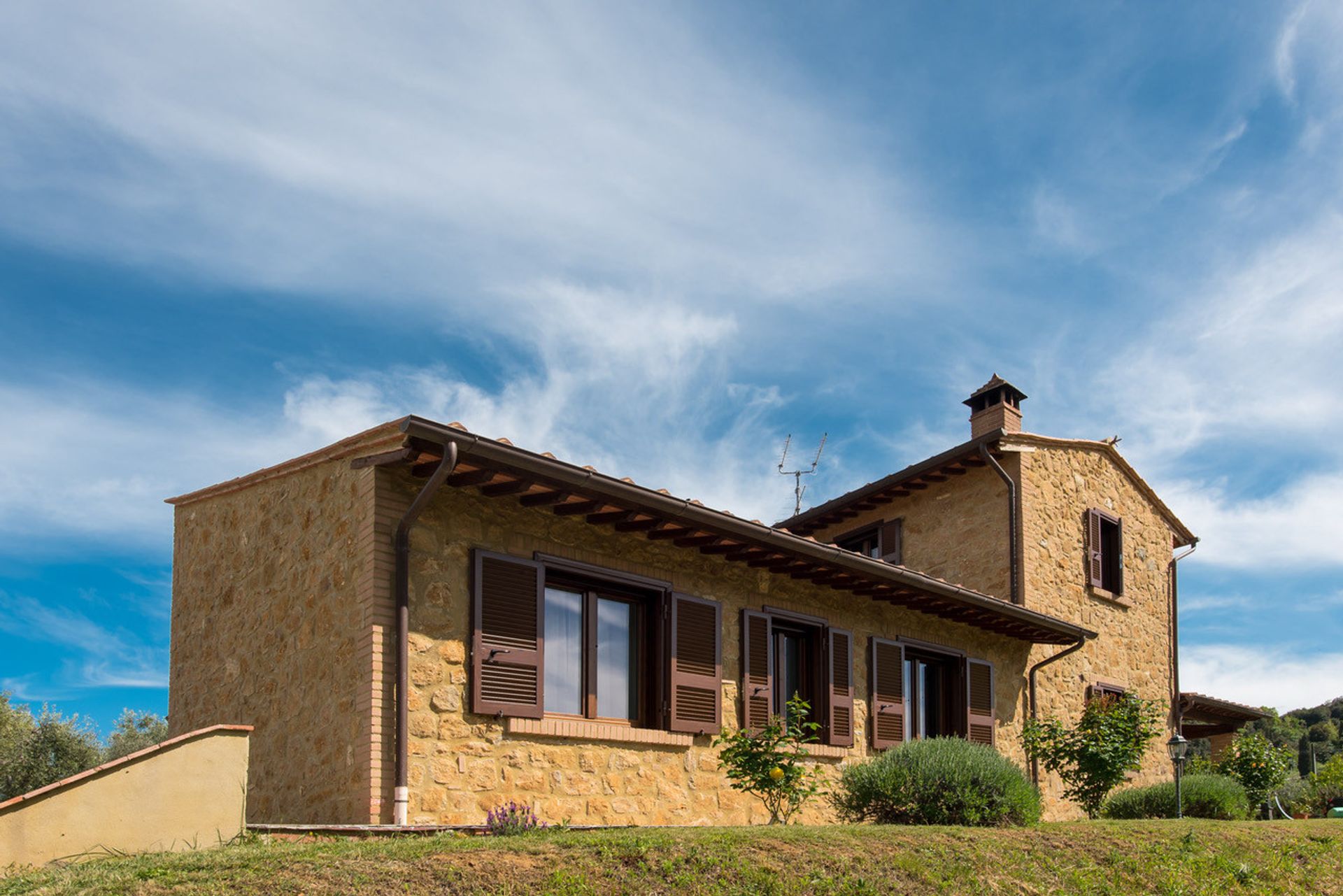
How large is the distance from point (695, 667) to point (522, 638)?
2.21 metres

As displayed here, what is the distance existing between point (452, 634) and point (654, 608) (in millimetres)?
2513

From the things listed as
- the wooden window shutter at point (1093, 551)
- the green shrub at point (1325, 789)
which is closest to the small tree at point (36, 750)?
the wooden window shutter at point (1093, 551)

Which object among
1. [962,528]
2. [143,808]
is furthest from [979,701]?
[143,808]

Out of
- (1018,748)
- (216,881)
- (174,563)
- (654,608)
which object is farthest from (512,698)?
(1018,748)

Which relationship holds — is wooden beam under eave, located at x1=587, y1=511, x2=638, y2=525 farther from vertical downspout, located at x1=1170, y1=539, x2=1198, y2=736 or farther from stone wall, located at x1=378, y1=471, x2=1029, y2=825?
vertical downspout, located at x1=1170, y1=539, x2=1198, y2=736

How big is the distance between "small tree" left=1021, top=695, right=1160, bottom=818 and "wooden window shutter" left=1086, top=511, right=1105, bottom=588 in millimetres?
3189

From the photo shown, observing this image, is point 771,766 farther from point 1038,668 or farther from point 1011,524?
point 1011,524

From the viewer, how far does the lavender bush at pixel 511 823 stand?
27.9 ft

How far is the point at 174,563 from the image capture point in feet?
42.2

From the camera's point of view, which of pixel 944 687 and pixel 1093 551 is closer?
pixel 944 687

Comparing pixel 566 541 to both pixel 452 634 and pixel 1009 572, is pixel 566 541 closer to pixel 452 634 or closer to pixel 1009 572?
pixel 452 634

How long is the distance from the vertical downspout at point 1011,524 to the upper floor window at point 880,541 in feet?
6.97

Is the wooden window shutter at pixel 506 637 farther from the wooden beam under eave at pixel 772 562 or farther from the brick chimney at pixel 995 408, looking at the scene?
the brick chimney at pixel 995 408

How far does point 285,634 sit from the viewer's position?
10711 mm
